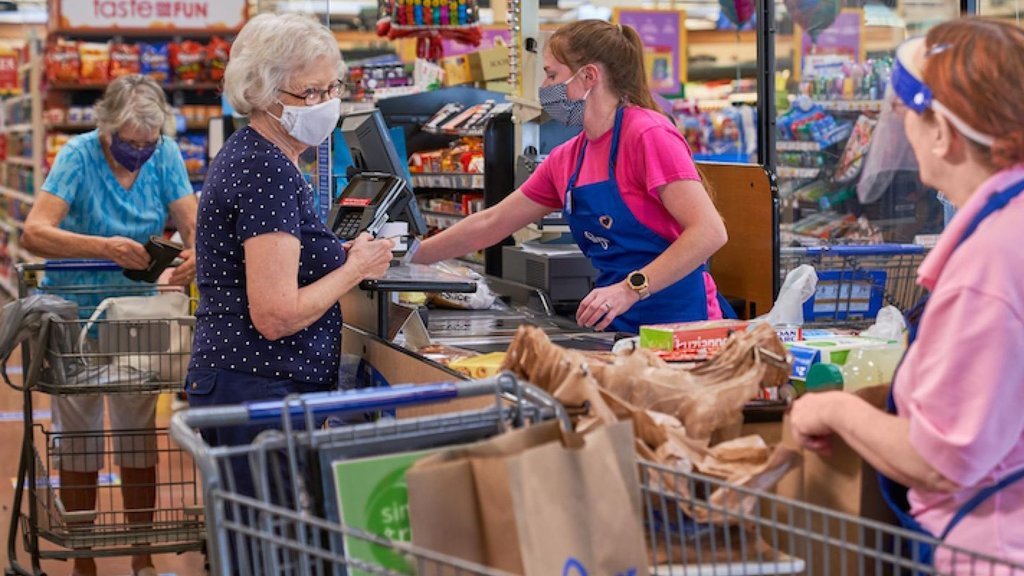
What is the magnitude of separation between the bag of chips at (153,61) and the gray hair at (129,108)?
625 centimetres

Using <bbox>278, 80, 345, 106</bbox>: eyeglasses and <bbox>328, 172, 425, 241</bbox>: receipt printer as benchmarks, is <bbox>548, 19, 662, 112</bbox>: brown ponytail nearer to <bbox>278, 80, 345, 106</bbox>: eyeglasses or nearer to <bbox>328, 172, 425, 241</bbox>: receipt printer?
<bbox>328, 172, 425, 241</bbox>: receipt printer

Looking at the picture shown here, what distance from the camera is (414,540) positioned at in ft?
5.88

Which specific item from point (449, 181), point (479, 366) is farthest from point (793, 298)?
point (449, 181)

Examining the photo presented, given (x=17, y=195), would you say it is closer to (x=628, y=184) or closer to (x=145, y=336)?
(x=145, y=336)

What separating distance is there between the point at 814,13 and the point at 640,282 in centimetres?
458

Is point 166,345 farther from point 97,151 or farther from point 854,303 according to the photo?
point 854,303

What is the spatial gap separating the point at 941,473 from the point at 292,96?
1776mm

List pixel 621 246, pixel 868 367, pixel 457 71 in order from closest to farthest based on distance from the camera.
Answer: pixel 868 367 → pixel 621 246 → pixel 457 71

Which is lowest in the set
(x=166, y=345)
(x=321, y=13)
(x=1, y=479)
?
(x=1, y=479)

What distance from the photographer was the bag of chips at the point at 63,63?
35.9ft

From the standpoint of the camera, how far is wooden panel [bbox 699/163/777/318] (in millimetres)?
4234

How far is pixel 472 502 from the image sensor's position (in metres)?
1.83

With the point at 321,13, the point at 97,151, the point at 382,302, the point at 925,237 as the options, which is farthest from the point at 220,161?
the point at 925,237

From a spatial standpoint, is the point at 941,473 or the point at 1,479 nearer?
the point at 941,473
